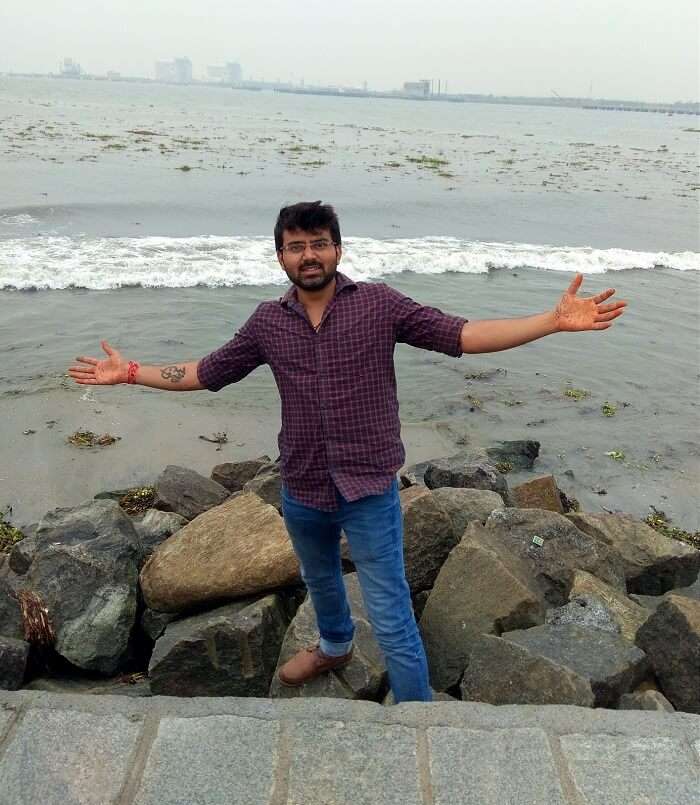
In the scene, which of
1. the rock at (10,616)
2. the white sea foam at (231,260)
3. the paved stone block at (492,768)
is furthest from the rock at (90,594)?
the white sea foam at (231,260)

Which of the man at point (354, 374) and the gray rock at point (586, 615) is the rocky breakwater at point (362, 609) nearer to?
the gray rock at point (586, 615)

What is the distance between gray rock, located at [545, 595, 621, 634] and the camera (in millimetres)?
3784

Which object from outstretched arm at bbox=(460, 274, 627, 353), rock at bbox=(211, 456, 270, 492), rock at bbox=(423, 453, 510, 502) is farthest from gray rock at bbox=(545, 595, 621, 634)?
rock at bbox=(211, 456, 270, 492)

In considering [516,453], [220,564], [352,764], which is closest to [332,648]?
[352,764]

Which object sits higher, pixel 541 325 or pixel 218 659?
pixel 541 325

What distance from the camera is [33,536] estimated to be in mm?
4875

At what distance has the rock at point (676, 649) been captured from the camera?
11.6ft

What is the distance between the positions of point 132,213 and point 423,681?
20.5 metres

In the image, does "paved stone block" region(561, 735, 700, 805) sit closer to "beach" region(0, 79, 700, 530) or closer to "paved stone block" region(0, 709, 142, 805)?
"paved stone block" region(0, 709, 142, 805)

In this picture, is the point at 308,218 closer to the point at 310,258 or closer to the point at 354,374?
the point at 310,258

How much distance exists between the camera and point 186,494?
5.92 meters

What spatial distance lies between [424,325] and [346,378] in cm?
39

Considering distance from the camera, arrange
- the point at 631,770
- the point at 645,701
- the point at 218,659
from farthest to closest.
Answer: the point at 218,659 < the point at 645,701 < the point at 631,770

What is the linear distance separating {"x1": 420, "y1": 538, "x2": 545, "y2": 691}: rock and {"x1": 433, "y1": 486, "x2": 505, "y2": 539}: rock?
0.67m
